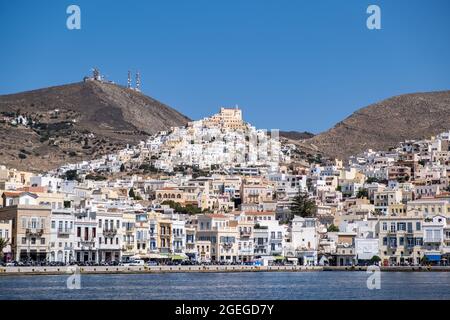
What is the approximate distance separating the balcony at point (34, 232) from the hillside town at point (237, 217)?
0.05m

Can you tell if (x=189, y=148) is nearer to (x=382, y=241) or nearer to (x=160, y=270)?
(x=382, y=241)

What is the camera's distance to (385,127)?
18775 centimetres

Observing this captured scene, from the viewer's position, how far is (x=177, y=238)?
62.5 m

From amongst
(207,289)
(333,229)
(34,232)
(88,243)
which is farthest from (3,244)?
(333,229)

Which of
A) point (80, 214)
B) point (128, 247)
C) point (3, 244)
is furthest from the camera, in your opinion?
point (128, 247)

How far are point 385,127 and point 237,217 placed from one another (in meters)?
122

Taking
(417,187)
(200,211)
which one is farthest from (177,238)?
(417,187)

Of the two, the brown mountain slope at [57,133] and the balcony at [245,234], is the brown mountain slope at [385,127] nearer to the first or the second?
the brown mountain slope at [57,133]

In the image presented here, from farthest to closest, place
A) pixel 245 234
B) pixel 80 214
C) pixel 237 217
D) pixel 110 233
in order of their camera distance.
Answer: pixel 237 217
pixel 245 234
pixel 110 233
pixel 80 214

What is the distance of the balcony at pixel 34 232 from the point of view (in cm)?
5134

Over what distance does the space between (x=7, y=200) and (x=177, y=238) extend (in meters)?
12.0

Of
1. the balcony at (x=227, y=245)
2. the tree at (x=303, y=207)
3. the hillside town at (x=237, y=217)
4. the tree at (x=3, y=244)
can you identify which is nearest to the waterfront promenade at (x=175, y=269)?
the hillside town at (x=237, y=217)

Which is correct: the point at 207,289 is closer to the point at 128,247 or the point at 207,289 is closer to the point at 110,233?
the point at 110,233

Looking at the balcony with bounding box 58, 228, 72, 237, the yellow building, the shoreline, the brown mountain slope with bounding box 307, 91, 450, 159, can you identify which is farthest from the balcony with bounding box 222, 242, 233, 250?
the brown mountain slope with bounding box 307, 91, 450, 159
